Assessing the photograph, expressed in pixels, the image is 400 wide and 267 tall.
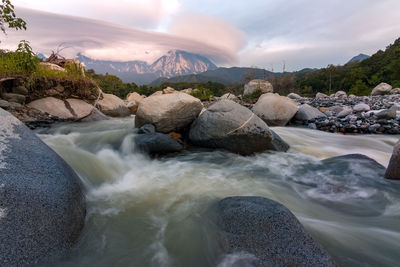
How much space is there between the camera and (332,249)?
208 cm

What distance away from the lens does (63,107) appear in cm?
784

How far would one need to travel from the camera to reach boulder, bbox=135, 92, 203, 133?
19.4ft

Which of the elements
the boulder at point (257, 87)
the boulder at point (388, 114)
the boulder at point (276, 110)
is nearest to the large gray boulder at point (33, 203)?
the boulder at point (276, 110)

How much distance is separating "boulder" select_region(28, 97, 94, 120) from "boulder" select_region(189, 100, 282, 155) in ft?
17.3

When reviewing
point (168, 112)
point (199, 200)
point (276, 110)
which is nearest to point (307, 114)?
point (276, 110)

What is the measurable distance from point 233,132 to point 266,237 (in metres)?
3.69

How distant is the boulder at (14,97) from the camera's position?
6.78m

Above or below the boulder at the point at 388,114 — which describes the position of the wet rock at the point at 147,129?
below

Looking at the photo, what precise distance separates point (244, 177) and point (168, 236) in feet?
7.41

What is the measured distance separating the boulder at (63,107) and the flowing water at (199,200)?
1.83 m

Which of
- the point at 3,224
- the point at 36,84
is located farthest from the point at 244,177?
the point at 36,84

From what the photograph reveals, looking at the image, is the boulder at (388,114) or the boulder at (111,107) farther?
the boulder at (111,107)

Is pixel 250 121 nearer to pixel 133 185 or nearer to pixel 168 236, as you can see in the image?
pixel 133 185

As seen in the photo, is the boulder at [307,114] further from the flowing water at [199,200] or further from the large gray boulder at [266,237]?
the large gray boulder at [266,237]
